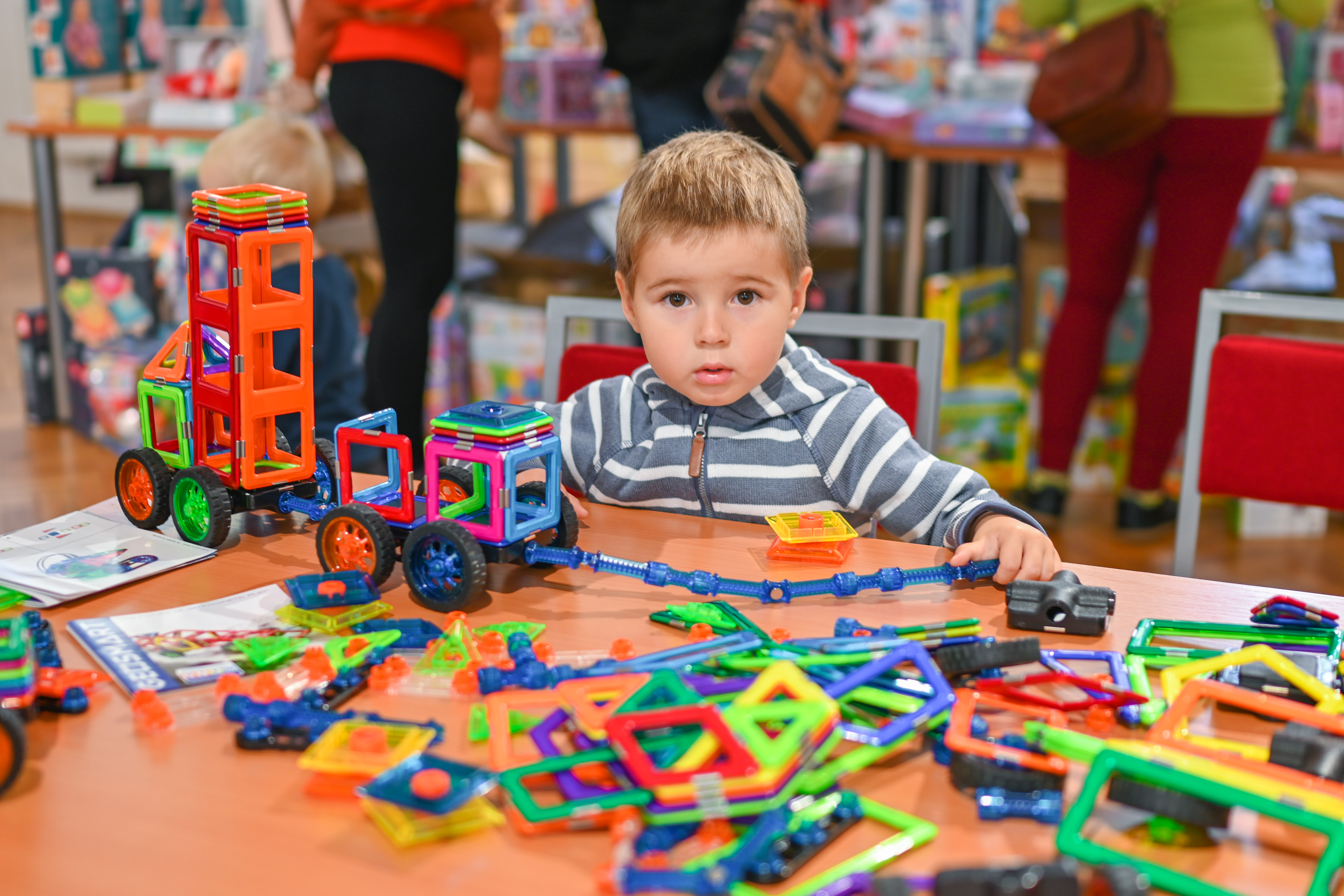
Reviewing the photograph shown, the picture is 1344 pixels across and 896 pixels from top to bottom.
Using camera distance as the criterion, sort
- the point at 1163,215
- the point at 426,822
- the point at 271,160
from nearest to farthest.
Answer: the point at 426,822, the point at 271,160, the point at 1163,215

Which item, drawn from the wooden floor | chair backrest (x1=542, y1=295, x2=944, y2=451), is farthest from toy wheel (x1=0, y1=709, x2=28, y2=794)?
the wooden floor

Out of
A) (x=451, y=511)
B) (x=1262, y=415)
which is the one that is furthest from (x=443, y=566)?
(x=1262, y=415)

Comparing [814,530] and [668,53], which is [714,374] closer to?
[814,530]

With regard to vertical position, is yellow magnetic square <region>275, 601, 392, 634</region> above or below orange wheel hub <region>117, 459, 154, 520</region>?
below

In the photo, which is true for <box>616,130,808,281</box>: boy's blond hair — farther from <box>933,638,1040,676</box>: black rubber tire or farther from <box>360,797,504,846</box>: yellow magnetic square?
<box>360,797,504,846</box>: yellow magnetic square

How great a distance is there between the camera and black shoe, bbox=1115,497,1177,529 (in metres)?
2.95

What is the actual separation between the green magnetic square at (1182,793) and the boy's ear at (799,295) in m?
0.67

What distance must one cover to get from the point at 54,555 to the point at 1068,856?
0.89m

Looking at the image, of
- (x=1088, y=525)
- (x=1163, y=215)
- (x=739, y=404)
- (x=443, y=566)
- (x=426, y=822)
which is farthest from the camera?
(x=1088, y=525)

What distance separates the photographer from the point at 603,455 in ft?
4.62

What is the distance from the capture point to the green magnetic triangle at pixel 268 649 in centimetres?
92

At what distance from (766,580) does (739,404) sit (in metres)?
0.31

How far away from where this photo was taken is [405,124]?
249 centimetres

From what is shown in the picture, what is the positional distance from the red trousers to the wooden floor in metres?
0.17
